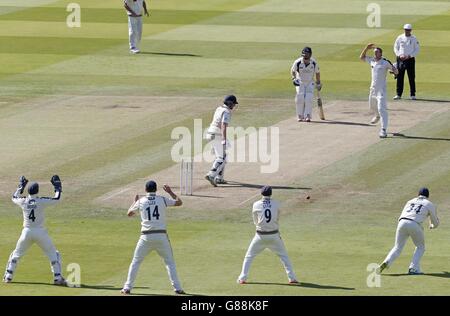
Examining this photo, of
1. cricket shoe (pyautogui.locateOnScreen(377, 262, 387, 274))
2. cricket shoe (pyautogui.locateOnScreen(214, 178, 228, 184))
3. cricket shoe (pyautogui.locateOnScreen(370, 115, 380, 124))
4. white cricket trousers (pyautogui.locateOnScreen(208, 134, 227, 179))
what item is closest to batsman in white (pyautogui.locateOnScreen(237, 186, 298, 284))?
cricket shoe (pyautogui.locateOnScreen(377, 262, 387, 274))

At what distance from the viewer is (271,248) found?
25.4 meters

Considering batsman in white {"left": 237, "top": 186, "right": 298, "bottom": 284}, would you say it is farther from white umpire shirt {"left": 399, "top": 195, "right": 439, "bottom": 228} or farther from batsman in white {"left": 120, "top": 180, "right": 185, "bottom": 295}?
white umpire shirt {"left": 399, "top": 195, "right": 439, "bottom": 228}

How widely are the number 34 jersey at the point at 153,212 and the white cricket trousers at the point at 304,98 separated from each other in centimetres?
1553

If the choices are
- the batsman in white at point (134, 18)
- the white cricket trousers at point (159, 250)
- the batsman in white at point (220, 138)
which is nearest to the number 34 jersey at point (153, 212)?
the white cricket trousers at point (159, 250)

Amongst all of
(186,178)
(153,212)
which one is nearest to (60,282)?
(153,212)

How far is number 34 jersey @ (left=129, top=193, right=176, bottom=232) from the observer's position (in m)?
24.8

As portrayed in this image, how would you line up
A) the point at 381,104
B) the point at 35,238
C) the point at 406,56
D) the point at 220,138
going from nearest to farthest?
the point at 35,238 < the point at 220,138 < the point at 381,104 < the point at 406,56

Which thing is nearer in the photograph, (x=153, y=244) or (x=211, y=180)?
(x=153, y=244)

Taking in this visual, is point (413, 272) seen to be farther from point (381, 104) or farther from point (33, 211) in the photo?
point (381, 104)

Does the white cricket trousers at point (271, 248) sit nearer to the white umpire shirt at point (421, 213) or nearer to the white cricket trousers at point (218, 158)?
the white umpire shirt at point (421, 213)

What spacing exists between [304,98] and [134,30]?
12349mm

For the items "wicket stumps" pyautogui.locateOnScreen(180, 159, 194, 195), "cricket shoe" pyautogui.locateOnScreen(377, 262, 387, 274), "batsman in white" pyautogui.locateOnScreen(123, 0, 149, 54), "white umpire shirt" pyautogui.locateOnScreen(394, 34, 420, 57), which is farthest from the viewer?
"batsman in white" pyautogui.locateOnScreen(123, 0, 149, 54)

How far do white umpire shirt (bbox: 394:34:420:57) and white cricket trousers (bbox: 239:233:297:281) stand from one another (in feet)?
63.7
